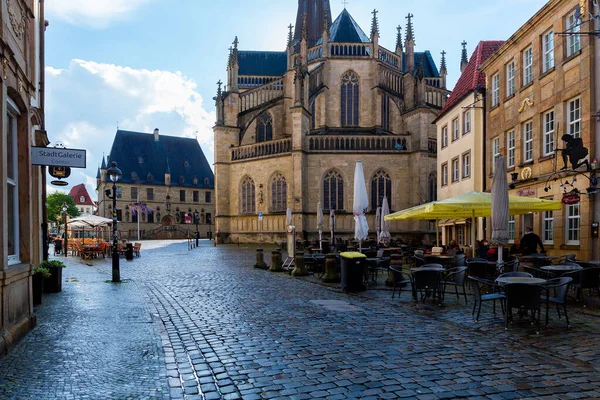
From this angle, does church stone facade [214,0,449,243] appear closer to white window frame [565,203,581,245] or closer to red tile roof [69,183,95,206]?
white window frame [565,203,581,245]

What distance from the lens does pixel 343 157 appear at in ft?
129

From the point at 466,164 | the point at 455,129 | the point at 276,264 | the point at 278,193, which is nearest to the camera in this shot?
the point at 276,264

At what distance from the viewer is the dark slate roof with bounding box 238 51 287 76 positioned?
60938 mm

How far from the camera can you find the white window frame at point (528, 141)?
17.6 meters

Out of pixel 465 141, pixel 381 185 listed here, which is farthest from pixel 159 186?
pixel 465 141

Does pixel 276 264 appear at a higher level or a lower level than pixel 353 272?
lower

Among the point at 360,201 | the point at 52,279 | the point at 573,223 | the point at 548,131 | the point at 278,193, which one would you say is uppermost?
the point at 548,131

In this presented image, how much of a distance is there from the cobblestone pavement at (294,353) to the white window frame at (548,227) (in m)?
8.42

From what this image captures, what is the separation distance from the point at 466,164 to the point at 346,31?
88.7 ft

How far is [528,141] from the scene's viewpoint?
17719 millimetres

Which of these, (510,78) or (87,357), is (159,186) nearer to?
(510,78)

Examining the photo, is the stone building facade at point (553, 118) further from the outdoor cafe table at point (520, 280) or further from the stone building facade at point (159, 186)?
the stone building facade at point (159, 186)

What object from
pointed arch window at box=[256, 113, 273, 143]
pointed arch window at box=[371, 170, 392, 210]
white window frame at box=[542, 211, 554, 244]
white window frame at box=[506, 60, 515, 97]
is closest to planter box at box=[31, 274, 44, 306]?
white window frame at box=[542, 211, 554, 244]

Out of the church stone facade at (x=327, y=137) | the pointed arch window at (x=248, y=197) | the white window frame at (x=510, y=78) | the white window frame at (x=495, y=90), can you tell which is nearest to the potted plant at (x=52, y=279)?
the white window frame at (x=510, y=78)
